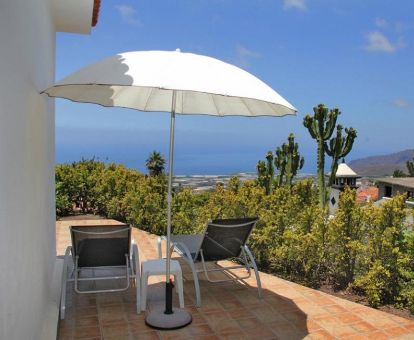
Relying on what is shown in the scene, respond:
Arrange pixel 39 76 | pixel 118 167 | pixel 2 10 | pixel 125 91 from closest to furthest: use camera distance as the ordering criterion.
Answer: pixel 2 10, pixel 39 76, pixel 125 91, pixel 118 167

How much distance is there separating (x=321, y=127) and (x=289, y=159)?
7.62 feet

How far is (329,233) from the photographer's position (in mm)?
5223

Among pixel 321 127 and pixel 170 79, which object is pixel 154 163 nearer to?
pixel 321 127

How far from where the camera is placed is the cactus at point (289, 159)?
16.3 metres

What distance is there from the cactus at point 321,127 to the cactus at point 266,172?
372 cm

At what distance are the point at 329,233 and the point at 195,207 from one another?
3.02m

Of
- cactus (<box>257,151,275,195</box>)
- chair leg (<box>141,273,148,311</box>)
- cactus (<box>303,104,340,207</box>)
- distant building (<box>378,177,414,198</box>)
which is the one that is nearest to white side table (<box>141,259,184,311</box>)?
chair leg (<box>141,273,148,311</box>)

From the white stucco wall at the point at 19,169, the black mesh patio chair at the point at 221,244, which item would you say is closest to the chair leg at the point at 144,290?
the black mesh patio chair at the point at 221,244

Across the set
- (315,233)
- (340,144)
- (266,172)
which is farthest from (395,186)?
(315,233)

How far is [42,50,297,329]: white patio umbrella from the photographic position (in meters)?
2.97

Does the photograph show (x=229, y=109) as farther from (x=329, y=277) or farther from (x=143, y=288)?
(x=329, y=277)

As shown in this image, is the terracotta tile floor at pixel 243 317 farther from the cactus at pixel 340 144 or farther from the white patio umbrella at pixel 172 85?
the cactus at pixel 340 144

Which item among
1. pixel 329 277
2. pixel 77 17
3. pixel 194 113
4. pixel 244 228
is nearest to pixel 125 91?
pixel 194 113

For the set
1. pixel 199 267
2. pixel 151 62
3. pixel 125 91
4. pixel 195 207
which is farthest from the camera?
pixel 195 207
